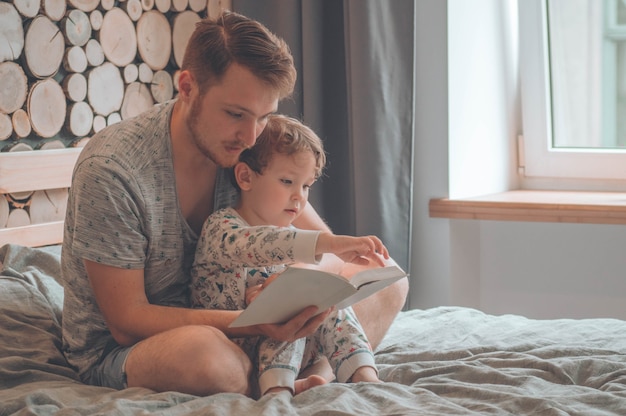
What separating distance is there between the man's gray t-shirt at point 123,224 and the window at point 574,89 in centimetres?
162

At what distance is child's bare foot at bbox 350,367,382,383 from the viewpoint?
1732 mm

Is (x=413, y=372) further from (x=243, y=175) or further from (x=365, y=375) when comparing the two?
(x=243, y=175)

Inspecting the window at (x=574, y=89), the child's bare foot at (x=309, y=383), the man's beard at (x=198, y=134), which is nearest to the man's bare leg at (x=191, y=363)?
the child's bare foot at (x=309, y=383)

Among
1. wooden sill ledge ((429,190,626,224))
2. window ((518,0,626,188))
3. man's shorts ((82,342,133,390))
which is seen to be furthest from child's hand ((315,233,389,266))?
window ((518,0,626,188))

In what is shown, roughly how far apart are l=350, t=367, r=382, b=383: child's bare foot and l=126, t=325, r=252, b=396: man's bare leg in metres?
0.22

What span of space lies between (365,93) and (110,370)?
1.41 metres

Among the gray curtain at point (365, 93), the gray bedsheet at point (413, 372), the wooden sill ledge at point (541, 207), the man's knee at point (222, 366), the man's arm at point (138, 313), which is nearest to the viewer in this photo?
the gray bedsheet at point (413, 372)

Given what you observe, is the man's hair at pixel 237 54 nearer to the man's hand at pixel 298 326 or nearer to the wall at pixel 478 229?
the man's hand at pixel 298 326

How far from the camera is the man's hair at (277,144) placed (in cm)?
190

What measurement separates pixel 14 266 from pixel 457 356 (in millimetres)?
1057

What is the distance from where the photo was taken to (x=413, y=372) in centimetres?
179

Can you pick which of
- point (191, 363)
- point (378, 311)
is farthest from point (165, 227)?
point (378, 311)

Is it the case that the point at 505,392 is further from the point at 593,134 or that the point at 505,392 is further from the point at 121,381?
the point at 593,134

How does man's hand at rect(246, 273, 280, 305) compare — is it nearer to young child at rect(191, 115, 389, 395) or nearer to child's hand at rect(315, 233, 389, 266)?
young child at rect(191, 115, 389, 395)
